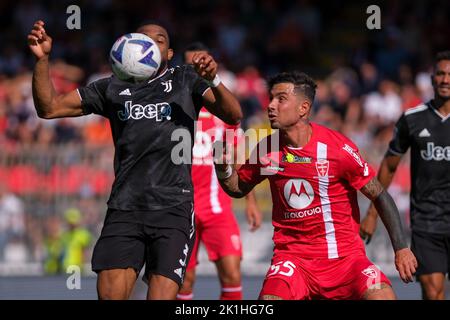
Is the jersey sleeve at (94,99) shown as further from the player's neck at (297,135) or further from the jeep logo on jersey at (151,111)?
the player's neck at (297,135)

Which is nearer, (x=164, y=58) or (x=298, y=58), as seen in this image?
(x=164, y=58)

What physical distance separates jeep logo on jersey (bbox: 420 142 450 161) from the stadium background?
15.3ft

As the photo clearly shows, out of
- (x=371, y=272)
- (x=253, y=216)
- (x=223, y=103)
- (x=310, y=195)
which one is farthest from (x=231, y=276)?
(x=223, y=103)

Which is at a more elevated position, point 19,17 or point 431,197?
point 19,17

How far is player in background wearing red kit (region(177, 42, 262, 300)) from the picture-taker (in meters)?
11.0

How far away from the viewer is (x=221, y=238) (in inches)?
437

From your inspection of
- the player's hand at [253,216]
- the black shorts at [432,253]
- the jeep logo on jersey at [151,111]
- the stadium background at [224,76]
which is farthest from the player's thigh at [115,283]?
the stadium background at [224,76]

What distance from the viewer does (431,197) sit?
392 inches

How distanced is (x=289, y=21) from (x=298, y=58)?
77cm

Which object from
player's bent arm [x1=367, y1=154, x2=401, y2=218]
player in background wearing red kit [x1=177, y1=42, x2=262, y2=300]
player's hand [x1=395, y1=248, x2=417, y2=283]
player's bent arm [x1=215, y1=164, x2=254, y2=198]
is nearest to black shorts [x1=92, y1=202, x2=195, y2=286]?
player's bent arm [x1=215, y1=164, x2=254, y2=198]

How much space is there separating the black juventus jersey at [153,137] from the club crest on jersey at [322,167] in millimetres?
995

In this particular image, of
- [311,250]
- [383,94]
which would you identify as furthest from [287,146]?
[383,94]

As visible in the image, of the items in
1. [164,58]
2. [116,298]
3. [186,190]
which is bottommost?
[116,298]
